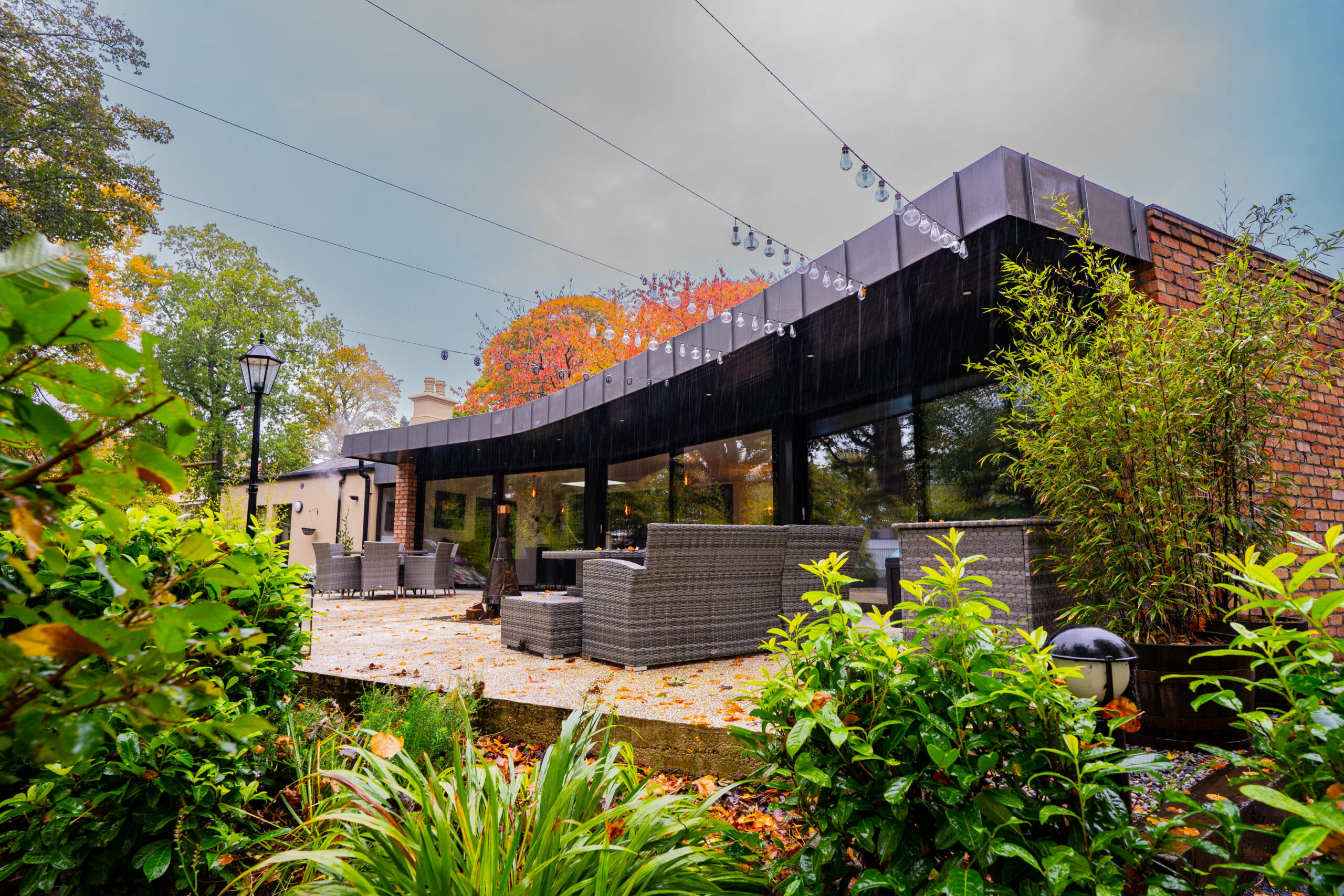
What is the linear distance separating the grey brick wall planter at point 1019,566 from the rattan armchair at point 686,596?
50.5 inches

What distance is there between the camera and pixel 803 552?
15.4 ft

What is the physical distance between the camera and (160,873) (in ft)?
4.80

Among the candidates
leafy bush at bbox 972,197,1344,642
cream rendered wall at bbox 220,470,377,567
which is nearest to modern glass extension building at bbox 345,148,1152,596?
leafy bush at bbox 972,197,1344,642

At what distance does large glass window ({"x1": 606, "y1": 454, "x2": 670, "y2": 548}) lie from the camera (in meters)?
9.65

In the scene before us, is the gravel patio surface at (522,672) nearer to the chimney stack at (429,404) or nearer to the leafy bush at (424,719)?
the leafy bush at (424,719)

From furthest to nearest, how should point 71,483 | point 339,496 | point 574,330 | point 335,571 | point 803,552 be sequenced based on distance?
point 574,330 < point 339,496 < point 335,571 < point 803,552 < point 71,483

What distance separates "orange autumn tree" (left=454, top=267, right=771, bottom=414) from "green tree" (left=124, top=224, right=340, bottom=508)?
5.77 meters

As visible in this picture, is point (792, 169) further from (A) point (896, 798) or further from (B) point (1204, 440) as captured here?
(A) point (896, 798)

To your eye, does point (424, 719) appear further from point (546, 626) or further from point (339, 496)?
point (339, 496)

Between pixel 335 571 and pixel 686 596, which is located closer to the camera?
pixel 686 596

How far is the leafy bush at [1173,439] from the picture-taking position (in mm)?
2646

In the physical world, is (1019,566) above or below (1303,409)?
below

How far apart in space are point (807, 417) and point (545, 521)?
5.48 meters

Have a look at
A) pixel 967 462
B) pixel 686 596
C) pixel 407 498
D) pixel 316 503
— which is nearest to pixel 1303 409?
pixel 967 462
